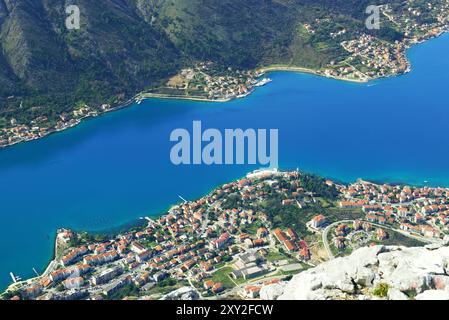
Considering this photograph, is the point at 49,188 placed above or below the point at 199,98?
below

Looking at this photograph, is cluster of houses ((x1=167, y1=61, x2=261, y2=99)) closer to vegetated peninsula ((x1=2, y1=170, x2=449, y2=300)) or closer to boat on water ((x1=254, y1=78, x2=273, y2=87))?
boat on water ((x1=254, y1=78, x2=273, y2=87))

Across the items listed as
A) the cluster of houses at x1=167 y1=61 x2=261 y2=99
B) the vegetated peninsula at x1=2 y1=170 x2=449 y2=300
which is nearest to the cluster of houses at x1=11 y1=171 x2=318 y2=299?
the vegetated peninsula at x1=2 y1=170 x2=449 y2=300

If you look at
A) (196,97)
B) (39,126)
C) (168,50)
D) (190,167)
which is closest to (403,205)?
(190,167)

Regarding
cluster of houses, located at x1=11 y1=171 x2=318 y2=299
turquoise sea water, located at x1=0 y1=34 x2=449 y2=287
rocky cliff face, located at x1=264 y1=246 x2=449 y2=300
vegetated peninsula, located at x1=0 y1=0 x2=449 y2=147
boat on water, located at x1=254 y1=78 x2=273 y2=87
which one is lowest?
cluster of houses, located at x1=11 y1=171 x2=318 y2=299

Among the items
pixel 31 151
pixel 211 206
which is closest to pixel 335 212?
pixel 211 206

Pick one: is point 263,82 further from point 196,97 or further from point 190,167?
point 190,167
